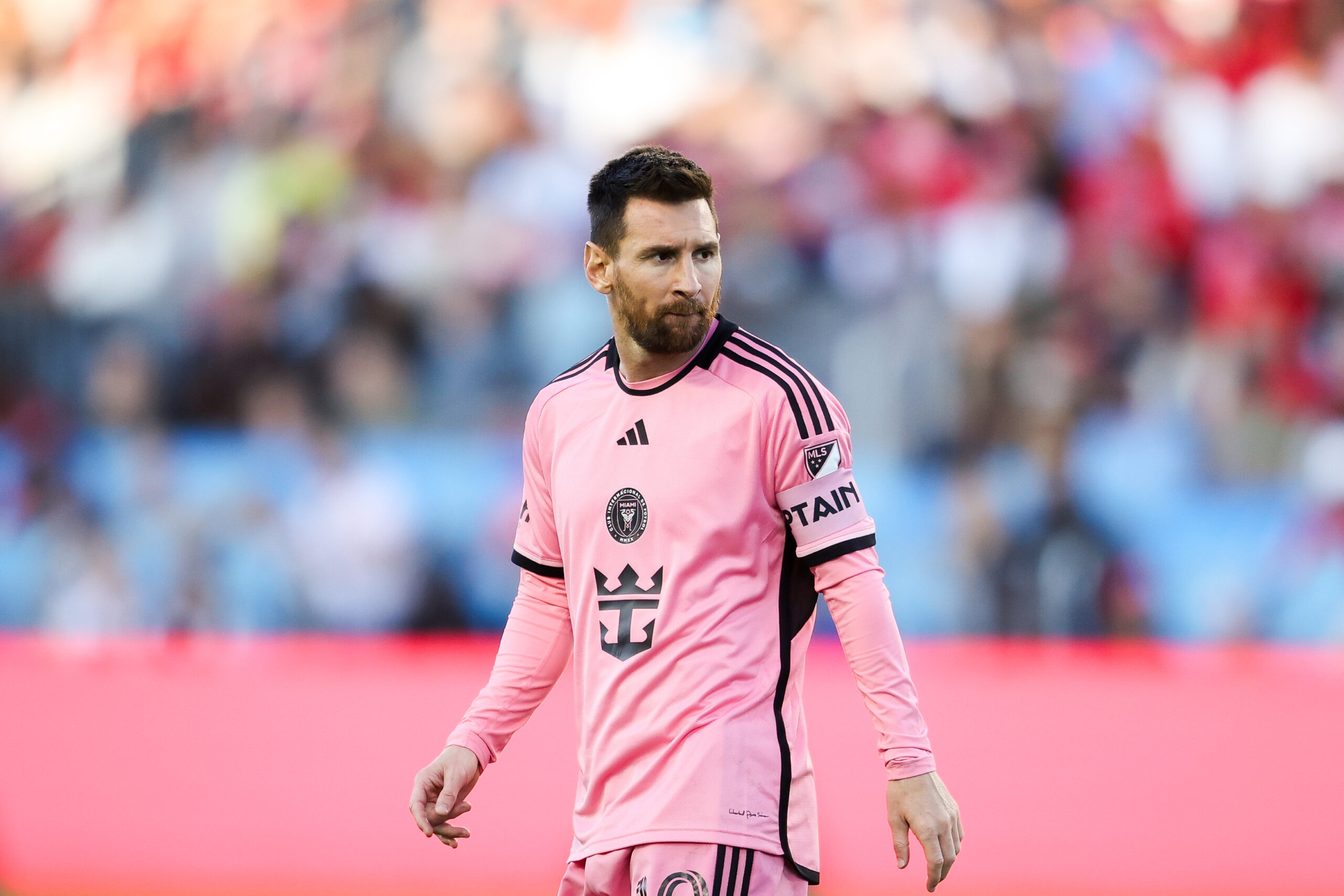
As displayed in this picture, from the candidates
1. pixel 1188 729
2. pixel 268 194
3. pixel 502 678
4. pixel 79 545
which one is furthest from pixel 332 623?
pixel 502 678

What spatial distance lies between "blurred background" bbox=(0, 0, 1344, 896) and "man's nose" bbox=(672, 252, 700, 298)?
371 cm

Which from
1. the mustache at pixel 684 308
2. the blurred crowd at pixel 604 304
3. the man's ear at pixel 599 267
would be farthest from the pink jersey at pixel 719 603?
the blurred crowd at pixel 604 304

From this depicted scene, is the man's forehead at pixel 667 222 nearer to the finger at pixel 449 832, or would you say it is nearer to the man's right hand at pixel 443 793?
the man's right hand at pixel 443 793

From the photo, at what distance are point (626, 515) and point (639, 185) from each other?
0.61m

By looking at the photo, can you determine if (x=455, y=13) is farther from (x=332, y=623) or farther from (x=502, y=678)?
(x=502, y=678)

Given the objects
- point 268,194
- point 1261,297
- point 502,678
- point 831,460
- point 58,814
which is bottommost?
point 58,814

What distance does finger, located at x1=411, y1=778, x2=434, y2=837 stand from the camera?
112 inches

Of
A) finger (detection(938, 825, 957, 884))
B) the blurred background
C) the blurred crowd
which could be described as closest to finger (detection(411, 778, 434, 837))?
finger (detection(938, 825, 957, 884))

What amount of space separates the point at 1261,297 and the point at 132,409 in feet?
21.9

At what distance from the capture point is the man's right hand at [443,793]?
112 inches

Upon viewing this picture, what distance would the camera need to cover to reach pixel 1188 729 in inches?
204

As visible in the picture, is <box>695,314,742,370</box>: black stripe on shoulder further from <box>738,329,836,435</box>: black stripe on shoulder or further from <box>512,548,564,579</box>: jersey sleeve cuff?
<box>512,548,564,579</box>: jersey sleeve cuff

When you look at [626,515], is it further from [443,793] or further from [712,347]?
[443,793]

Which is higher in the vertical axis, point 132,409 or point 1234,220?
point 1234,220
